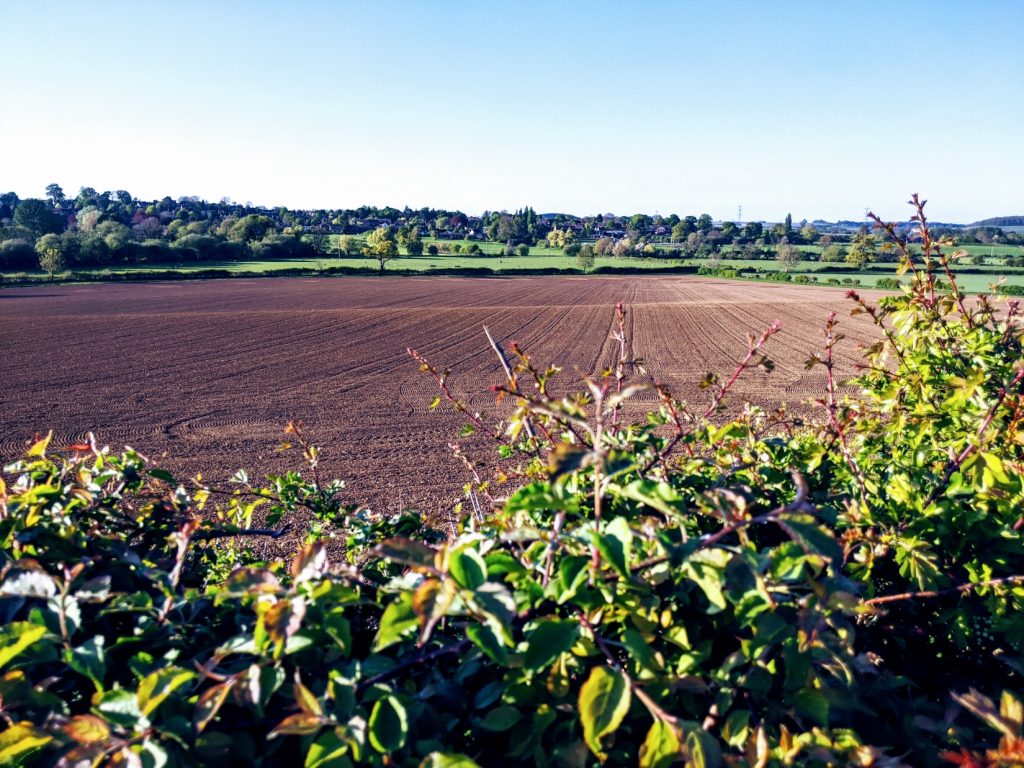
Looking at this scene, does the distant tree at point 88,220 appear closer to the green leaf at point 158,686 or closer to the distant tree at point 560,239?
the distant tree at point 560,239

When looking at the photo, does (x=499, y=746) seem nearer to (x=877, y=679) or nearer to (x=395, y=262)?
(x=877, y=679)

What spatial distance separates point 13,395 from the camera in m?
19.3

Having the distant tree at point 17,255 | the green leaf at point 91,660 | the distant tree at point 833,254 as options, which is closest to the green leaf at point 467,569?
the green leaf at point 91,660

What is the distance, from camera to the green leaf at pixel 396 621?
1260 mm

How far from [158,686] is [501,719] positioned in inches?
26.8

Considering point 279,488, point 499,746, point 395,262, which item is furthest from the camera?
point 395,262

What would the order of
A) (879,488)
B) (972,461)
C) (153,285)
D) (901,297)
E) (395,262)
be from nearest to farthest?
(972,461), (879,488), (901,297), (153,285), (395,262)

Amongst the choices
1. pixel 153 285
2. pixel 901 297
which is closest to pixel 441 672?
pixel 901 297

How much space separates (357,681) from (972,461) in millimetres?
2016

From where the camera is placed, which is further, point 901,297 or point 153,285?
point 153,285

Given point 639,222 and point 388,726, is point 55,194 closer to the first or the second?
point 639,222

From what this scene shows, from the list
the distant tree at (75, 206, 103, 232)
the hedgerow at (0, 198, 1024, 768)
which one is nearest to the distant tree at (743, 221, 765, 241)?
the distant tree at (75, 206, 103, 232)

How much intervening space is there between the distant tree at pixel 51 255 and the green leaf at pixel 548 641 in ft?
264

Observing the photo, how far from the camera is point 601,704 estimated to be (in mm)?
1226
